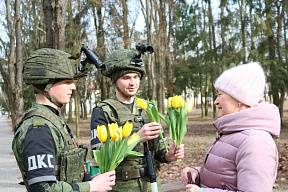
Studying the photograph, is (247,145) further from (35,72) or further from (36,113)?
(35,72)

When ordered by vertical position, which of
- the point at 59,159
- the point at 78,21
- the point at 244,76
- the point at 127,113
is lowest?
the point at 59,159

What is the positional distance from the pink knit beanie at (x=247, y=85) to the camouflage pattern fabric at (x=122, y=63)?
1132 mm

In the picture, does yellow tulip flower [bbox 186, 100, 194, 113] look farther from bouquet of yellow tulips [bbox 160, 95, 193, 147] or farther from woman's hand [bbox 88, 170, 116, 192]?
woman's hand [bbox 88, 170, 116, 192]

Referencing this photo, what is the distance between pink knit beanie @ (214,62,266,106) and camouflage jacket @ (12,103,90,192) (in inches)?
47.0

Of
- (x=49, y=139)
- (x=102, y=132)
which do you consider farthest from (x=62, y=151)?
(x=102, y=132)

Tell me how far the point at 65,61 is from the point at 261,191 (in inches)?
64.4

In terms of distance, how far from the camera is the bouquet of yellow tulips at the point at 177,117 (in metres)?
2.48

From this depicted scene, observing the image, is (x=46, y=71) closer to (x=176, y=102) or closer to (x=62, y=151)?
(x=62, y=151)

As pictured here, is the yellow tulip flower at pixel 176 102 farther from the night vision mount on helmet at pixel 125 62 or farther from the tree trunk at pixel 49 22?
the tree trunk at pixel 49 22

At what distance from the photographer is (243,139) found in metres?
1.88

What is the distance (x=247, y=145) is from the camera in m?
1.81

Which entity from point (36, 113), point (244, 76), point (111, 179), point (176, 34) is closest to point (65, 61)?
point (36, 113)

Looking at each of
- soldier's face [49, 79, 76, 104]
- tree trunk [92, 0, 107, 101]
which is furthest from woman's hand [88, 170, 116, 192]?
tree trunk [92, 0, 107, 101]

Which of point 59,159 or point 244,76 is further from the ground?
point 244,76
